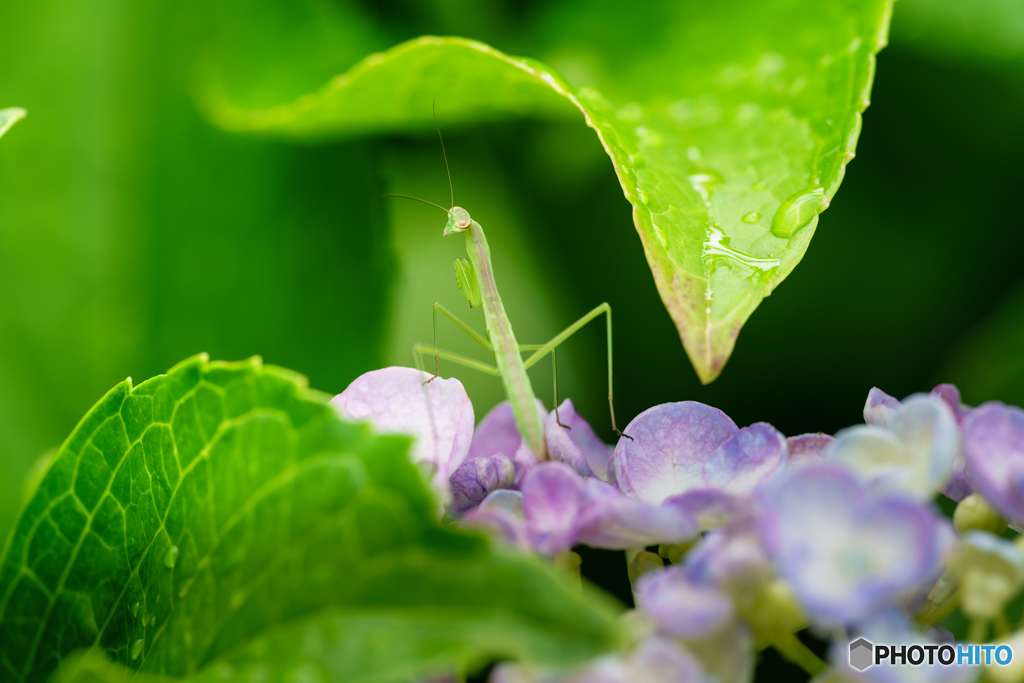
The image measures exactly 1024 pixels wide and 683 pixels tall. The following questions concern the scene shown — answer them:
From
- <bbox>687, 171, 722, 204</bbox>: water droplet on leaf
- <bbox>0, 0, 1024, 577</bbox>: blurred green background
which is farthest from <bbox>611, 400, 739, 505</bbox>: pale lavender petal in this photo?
<bbox>0, 0, 1024, 577</bbox>: blurred green background

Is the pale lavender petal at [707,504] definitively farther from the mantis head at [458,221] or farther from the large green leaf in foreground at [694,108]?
the mantis head at [458,221]

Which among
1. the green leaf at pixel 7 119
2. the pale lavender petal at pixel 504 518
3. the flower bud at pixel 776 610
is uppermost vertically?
the green leaf at pixel 7 119

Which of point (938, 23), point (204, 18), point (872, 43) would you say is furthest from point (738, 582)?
point (204, 18)

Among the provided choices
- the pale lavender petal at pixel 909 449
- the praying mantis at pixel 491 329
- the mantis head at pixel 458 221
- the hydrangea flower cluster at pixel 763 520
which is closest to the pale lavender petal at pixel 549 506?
the hydrangea flower cluster at pixel 763 520

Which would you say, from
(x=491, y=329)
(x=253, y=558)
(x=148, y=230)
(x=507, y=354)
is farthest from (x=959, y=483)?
(x=148, y=230)

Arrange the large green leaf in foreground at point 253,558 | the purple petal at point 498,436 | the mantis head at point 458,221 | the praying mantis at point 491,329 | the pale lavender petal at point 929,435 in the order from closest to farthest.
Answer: the large green leaf in foreground at point 253,558 < the pale lavender petal at point 929,435 < the purple petal at point 498,436 < the praying mantis at point 491,329 < the mantis head at point 458,221

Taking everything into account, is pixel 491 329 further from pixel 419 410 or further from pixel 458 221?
pixel 419 410

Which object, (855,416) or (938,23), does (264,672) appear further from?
(938,23)
